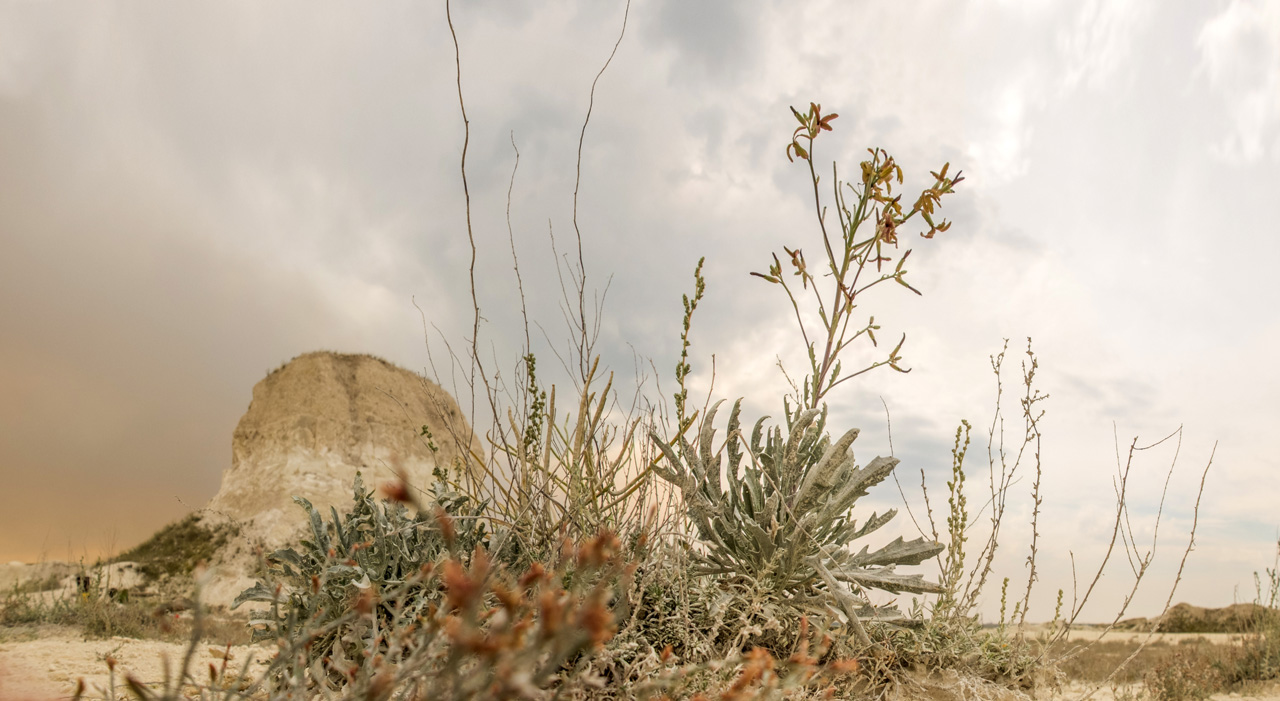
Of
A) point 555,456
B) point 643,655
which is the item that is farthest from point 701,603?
point 555,456

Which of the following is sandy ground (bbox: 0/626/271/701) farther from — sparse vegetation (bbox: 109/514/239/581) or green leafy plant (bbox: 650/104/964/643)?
sparse vegetation (bbox: 109/514/239/581)

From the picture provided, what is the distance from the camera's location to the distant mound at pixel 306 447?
45.8 feet

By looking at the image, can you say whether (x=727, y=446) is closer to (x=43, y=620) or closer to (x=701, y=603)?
(x=701, y=603)

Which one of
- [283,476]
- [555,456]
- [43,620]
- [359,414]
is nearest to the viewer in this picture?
[555,456]

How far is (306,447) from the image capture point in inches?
610

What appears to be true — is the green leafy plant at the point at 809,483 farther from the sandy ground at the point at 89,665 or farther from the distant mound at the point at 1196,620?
the distant mound at the point at 1196,620

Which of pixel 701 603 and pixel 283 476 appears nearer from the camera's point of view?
pixel 701 603

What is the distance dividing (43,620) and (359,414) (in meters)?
9.97

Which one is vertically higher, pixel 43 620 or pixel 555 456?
pixel 555 456

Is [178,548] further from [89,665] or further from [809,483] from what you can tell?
[809,483]

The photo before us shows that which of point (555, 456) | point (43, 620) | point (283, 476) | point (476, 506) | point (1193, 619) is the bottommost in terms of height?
point (1193, 619)

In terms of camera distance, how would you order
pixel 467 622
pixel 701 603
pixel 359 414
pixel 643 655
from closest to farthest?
pixel 467 622
pixel 643 655
pixel 701 603
pixel 359 414

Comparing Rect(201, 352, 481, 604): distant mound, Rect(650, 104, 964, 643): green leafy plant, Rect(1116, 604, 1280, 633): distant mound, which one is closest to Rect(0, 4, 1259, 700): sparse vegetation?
Rect(650, 104, 964, 643): green leafy plant

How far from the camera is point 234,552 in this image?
1389 centimetres
